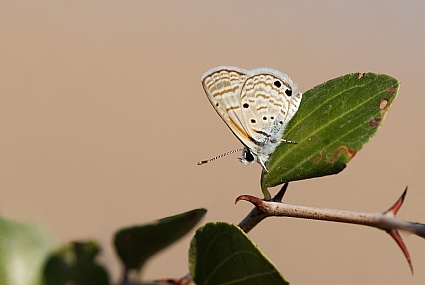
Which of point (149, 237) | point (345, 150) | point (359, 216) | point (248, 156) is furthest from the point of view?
point (248, 156)

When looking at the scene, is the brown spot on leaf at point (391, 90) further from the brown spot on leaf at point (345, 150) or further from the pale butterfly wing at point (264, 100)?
the pale butterfly wing at point (264, 100)

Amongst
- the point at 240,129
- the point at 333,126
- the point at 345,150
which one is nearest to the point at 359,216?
the point at 345,150

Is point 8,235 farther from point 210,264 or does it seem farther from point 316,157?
point 316,157

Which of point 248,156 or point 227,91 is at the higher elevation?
point 227,91

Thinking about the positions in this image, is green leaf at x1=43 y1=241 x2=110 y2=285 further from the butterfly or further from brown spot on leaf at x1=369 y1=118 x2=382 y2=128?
brown spot on leaf at x1=369 y1=118 x2=382 y2=128

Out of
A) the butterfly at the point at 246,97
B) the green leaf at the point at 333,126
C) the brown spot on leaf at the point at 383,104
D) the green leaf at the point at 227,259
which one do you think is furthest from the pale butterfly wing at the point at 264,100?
the green leaf at the point at 227,259

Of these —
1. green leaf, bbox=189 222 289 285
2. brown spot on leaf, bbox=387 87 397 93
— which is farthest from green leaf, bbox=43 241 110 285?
brown spot on leaf, bbox=387 87 397 93

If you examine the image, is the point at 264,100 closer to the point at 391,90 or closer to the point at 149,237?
the point at 391,90
